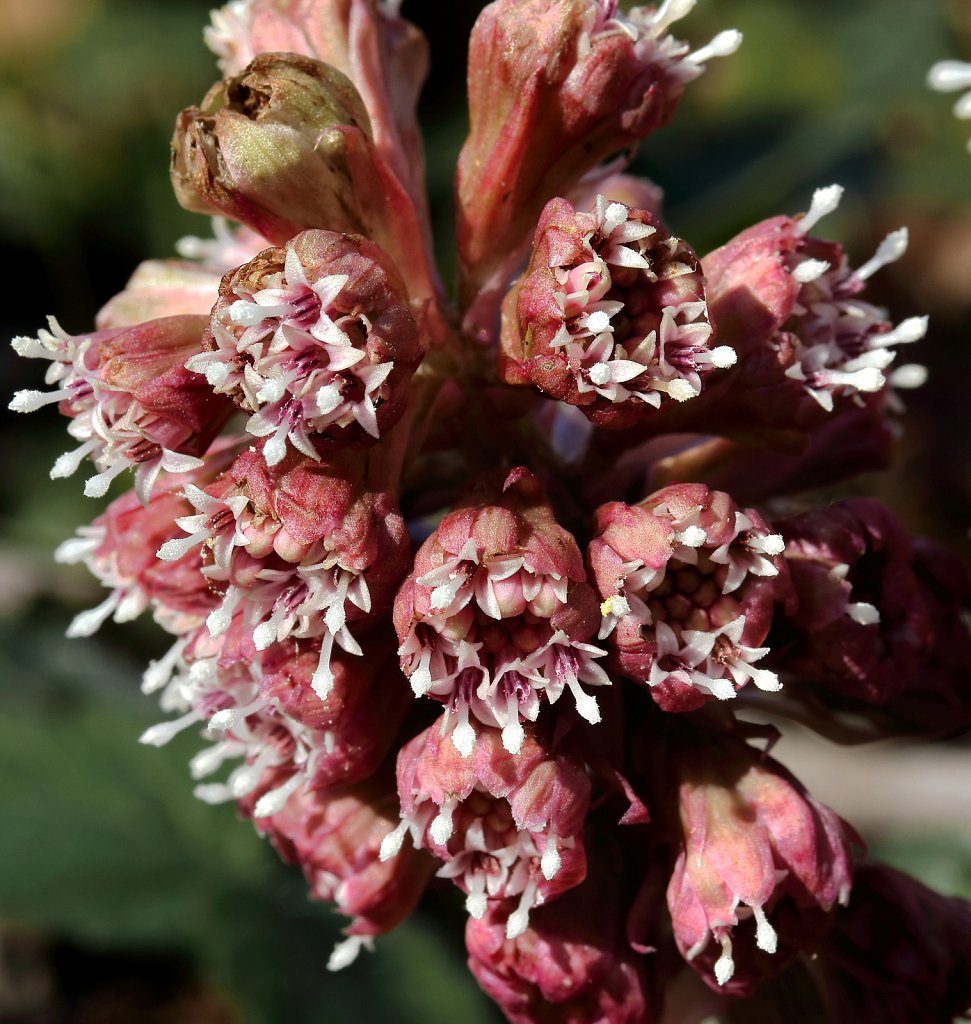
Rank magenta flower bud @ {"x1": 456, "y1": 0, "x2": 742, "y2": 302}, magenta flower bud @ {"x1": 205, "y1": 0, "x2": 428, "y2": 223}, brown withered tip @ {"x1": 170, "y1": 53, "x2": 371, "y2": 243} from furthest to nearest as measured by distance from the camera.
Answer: magenta flower bud @ {"x1": 205, "y1": 0, "x2": 428, "y2": 223} < magenta flower bud @ {"x1": 456, "y1": 0, "x2": 742, "y2": 302} < brown withered tip @ {"x1": 170, "y1": 53, "x2": 371, "y2": 243}

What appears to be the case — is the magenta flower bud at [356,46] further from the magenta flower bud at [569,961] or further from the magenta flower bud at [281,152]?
the magenta flower bud at [569,961]

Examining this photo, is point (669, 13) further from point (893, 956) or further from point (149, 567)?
point (893, 956)

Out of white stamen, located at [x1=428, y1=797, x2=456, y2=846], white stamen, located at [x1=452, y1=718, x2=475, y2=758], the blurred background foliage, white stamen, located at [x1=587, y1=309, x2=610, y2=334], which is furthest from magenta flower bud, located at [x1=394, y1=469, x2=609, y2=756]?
the blurred background foliage

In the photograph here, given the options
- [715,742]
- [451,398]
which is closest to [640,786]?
[715,742]

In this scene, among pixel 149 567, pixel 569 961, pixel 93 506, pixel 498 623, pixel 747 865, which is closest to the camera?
pixel 498 623

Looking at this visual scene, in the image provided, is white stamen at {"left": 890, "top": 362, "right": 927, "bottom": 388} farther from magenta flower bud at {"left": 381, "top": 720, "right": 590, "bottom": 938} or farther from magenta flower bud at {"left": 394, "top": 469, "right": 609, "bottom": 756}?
magenta flower bud at {"left": 381, "top": 720, "right": 590, "bottom": 938}

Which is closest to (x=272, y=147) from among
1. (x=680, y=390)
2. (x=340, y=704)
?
(x=680, y=390)

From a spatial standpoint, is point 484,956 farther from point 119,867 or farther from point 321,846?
point 119,867
